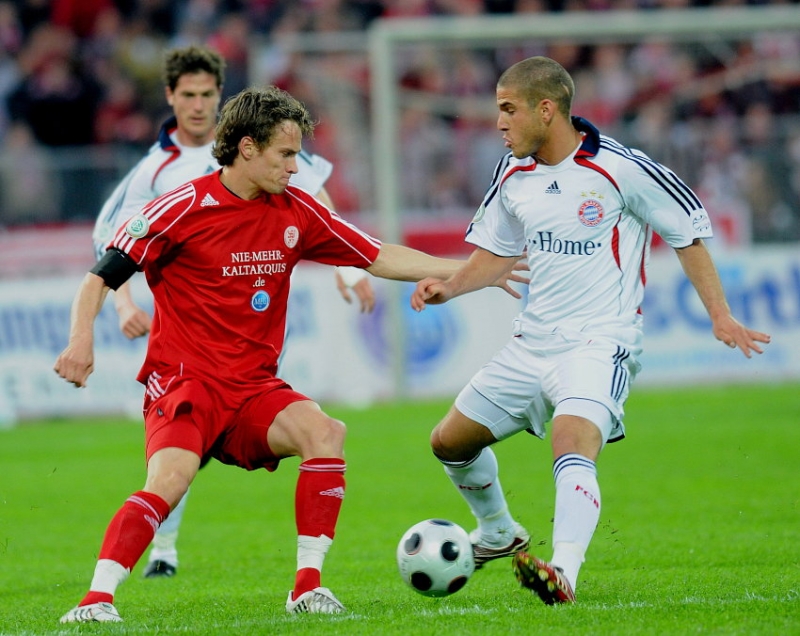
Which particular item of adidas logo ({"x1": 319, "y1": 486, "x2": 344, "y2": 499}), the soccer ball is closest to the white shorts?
the soccer ball

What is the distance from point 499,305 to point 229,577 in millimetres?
9499

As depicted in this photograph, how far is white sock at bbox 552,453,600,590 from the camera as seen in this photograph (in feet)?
18.0

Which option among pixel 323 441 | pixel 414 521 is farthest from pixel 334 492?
pixel 414 521

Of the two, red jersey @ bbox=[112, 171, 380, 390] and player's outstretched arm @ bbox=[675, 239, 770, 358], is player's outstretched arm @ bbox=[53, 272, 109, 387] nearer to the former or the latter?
red jersey @ bbox=[112, 171, 380, 390]

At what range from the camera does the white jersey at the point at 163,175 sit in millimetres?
7699

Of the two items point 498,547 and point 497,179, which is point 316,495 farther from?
point 497,179

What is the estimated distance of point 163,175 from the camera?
7.74 metres

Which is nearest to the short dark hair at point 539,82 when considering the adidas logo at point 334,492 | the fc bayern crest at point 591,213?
the fc bayern crest at point 591,213

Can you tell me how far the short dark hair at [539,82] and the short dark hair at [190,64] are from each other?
226cm

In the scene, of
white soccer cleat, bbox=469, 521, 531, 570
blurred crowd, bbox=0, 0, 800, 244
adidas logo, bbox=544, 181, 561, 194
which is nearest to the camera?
adidas logo, bbox=544, 181, 561, 194

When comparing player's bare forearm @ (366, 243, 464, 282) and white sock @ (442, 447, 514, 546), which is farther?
white sock @ (442, 447, 514, 546)

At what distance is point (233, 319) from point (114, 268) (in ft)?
1.84

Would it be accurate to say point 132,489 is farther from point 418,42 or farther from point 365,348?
point 418,42

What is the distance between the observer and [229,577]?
715 cm
